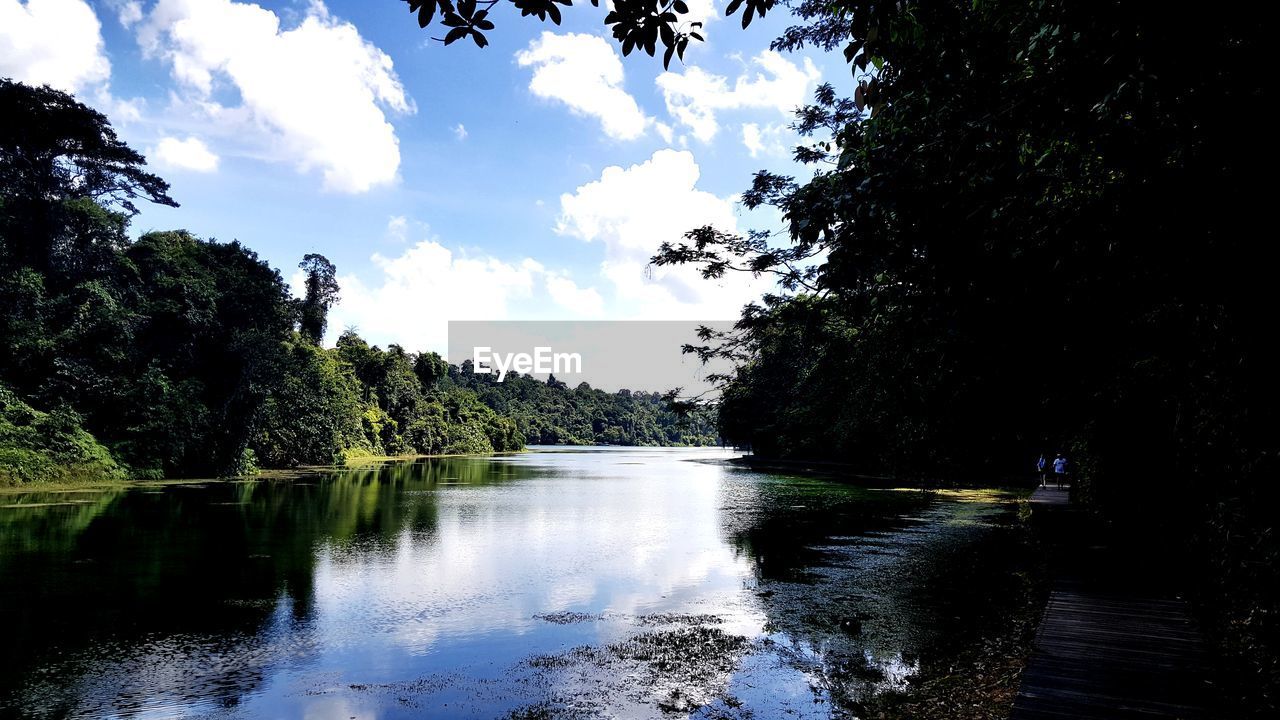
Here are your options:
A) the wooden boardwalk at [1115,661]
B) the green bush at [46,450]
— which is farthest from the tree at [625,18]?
the green bush at [46,450]

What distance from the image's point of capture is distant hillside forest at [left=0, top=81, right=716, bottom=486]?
1261 inches

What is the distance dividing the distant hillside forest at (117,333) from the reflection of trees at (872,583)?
88.7ft

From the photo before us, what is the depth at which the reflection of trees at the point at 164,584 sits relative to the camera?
8016 mm

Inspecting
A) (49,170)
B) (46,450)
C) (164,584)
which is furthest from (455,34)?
(49,170)

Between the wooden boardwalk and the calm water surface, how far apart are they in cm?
154

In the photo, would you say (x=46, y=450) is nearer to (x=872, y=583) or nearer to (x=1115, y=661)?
(x=872, y=583)

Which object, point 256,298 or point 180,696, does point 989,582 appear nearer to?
point 180,696

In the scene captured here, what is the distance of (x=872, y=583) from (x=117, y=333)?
3580cm

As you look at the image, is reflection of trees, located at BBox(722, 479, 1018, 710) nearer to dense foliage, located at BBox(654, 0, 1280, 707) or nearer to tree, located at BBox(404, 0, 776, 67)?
dense foliage, located at BBox(654, 0, 1280, 707)

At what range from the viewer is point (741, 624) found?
10.2 metres

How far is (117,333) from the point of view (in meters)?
34.2

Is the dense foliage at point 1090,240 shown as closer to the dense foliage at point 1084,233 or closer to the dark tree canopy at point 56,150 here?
the dense foliage at point 1084,233

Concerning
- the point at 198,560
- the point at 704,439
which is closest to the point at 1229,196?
the point at 198,560

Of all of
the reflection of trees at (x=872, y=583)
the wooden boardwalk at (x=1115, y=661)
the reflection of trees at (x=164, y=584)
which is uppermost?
the wooden boardwalk at (x=1115, y=661)
